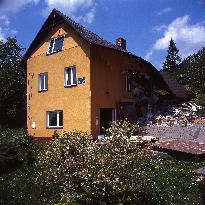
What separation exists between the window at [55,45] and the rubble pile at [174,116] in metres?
8.46

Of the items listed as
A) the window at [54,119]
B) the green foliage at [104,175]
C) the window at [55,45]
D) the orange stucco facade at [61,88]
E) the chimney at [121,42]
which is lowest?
the green foliage at [104,175]

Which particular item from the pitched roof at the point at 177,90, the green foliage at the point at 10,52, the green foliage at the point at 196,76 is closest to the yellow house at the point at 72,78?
the pitched roof at the point at 177,90

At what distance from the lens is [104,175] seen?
982cm

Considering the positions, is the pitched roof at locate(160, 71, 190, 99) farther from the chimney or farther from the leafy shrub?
→ the leafy shrub

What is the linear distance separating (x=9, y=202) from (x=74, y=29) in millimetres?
13873

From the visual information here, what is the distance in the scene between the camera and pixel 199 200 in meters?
10.7

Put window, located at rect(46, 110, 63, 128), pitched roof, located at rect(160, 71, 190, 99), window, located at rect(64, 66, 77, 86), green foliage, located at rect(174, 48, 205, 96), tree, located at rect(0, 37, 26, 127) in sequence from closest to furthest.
Answer: window, located at rect(64, 66, 77, 86) → window, located at rect(46, 110, 63, 128) → pitched roof, located at rect(160, 71, 190, 99) → green foliage, located at rect(174, 48, 205, 96) → tree, located at rect(0, 37, 26, 127)

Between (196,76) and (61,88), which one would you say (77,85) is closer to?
(61,88)

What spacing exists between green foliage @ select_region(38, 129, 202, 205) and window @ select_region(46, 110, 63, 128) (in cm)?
1296

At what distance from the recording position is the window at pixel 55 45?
2503 centimetres

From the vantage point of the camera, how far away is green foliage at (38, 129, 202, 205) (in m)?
10.1

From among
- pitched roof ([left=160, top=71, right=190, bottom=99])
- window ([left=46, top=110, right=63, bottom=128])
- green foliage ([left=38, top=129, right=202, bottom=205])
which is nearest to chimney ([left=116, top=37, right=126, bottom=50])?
pitched roof ([left=160, top=71, right=190, bottom=99])

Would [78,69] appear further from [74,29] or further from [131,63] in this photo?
[131,63]

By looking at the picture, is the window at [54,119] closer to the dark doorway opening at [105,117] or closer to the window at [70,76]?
the window at [70,76]
